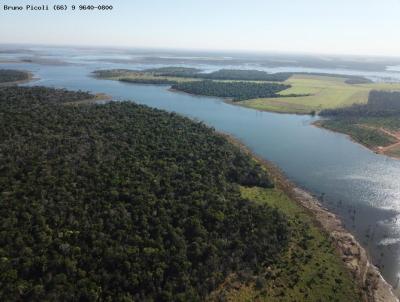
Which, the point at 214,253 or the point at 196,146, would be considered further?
the point at 196,146

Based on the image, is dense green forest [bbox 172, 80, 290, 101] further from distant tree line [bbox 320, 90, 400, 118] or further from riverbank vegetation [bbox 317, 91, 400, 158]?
riverbank vegetation [bbox 317, 91, 400, 158]

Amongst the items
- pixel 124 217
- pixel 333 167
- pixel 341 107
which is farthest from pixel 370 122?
pixel 124 217

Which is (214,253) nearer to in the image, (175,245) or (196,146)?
(175,245)

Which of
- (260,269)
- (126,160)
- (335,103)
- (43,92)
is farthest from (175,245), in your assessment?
(335,103)

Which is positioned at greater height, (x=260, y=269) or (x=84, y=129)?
(x=84, y=129)

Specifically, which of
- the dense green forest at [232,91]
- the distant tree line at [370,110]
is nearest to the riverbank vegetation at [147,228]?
the distant tree line at [370,110]

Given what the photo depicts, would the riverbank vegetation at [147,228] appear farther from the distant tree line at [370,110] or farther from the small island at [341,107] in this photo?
the distant tree line at [370,110]
